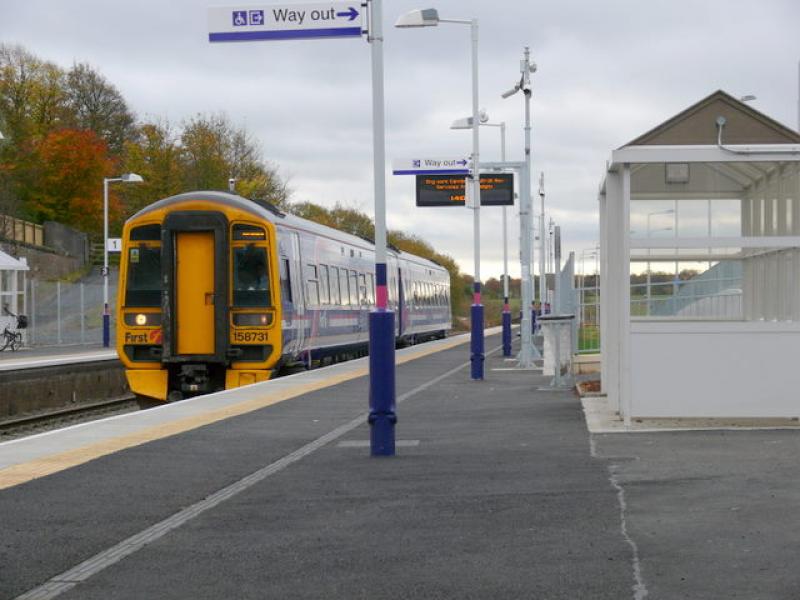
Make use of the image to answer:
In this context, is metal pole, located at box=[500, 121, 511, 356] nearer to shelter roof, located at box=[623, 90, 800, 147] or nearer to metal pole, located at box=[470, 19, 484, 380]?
metal pole, located at box=[470, 19, 484, 380]

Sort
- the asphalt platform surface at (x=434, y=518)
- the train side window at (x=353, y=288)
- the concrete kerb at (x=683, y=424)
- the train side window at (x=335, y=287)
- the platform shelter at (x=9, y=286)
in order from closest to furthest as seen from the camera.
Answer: the asphalt platform surface at (x=434, y=518)
the concrete kerb at (x=683, y=424)
the train side window at (x=335, y=287)
the train side window at (x=353, y=288)
the platform shelter at (x=9, y=286)

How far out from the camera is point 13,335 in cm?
4356

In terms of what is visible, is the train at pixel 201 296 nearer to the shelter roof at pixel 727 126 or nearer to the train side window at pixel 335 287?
the train side window at pixel 335 287

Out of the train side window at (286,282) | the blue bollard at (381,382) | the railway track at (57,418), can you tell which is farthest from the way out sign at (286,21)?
the train side window at (286,282)

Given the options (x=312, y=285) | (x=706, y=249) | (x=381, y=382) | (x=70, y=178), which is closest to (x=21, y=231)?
(x=70, y=178)

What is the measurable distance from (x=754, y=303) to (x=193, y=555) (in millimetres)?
8149

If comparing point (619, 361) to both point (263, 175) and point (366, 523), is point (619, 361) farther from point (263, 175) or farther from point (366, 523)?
point (263, 175)

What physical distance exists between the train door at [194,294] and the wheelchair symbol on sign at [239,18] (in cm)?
977

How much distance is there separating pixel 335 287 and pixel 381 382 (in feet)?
56.8

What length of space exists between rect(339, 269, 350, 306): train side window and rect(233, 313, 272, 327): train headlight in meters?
7.70

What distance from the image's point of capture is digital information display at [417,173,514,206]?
107 ft

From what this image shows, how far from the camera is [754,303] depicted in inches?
535

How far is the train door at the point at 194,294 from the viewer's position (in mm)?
20812

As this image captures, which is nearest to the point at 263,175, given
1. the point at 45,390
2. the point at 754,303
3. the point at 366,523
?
the point at 45,390
